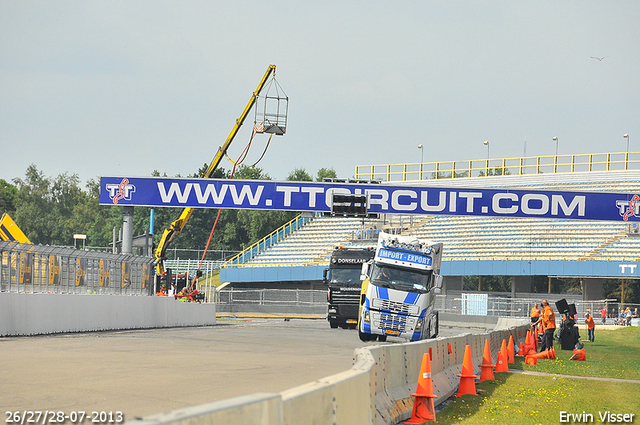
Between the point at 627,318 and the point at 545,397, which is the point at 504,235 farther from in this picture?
the point at 545,397

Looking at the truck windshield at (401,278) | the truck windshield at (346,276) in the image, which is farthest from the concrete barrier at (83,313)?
the truck windshield at (401,278)

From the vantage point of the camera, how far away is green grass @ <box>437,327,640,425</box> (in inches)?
414

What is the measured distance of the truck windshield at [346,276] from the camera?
32562mm

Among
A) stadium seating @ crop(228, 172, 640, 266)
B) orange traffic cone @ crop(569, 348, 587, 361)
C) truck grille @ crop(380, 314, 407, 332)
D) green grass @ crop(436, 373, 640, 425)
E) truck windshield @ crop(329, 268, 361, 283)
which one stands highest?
stadium seating @ crop(228, 172, 640, 266)

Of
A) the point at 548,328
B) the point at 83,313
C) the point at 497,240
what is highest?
the point at 497,240

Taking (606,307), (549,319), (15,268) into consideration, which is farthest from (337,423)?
(606,307)

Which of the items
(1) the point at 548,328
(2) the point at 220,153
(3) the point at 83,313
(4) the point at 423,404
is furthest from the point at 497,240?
(4) the point at 423,404

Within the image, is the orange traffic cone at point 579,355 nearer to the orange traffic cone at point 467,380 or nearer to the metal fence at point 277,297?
the orange traffic cone at point 467,380

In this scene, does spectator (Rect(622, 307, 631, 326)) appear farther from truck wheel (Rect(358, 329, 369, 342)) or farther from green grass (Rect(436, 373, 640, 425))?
green grass (Rect(436, 373, 640, 425))

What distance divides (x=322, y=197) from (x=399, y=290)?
29.9 feet

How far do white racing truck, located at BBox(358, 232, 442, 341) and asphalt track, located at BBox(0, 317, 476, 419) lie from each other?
3.10 m

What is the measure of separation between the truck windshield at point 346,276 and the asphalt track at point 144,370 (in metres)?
10.4

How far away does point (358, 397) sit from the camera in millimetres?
6875

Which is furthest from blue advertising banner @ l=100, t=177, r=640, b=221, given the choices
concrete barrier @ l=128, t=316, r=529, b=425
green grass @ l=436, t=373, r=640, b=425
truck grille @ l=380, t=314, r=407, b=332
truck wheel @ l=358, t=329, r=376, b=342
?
concrete barrier @ l=128, t=316, r=529, b=425
